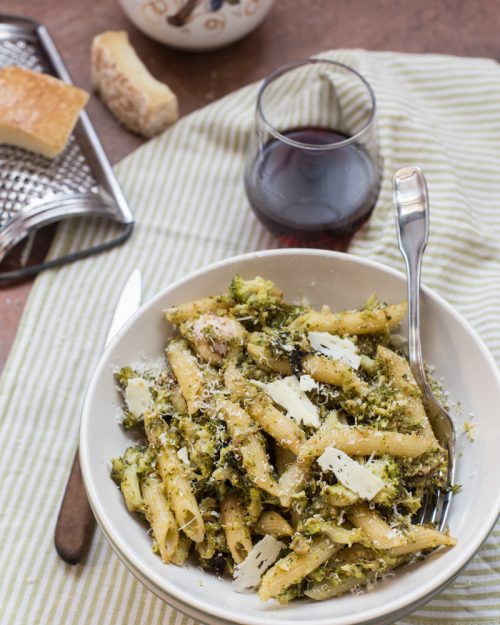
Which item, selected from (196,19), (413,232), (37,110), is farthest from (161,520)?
(196,19)

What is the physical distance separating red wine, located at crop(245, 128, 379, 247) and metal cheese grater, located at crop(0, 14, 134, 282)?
0.42 m

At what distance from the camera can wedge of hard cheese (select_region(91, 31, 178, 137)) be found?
7.65 feet

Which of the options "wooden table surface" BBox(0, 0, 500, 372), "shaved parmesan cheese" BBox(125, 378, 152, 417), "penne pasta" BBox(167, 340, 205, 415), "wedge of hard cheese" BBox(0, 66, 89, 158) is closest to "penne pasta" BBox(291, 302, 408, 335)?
"penne pasta" BBox(167, 340, 205, 415)

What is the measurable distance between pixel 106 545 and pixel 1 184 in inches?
40.9

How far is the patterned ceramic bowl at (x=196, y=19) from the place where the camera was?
7.73ft

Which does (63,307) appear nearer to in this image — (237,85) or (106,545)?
(106,545)

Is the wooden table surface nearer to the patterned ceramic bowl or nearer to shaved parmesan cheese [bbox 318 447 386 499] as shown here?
the patterned ceramic bowl

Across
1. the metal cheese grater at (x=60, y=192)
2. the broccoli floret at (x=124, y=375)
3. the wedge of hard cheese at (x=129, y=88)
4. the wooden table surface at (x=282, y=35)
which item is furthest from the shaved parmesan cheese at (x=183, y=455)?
the wooden table surface at (x=282, y=35)

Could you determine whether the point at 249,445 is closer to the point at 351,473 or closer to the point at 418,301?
the point at 351,473

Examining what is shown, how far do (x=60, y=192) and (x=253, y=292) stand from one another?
0.80 m

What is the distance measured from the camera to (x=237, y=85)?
2.57 m

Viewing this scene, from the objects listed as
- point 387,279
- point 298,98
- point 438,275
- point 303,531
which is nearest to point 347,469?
point 303,531

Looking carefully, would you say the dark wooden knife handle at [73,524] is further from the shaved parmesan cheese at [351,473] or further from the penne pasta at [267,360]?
the shaved parmesan cheese at [351,473]

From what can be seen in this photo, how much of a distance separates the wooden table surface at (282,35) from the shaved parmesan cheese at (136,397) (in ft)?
3.94
